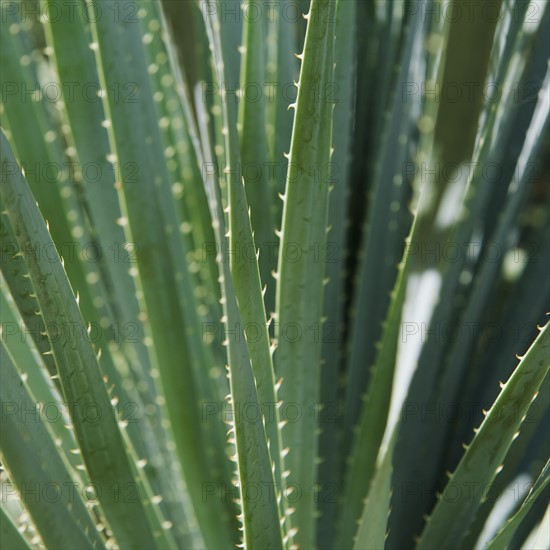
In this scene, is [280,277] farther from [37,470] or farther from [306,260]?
[37,470]

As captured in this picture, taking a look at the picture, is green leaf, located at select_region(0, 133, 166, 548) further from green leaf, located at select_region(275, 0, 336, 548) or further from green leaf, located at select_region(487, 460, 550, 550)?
green leaf, located at select_region(487, 460, 550, 550)

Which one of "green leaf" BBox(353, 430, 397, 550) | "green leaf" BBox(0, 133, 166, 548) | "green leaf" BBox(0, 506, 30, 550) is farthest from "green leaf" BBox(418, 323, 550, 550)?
"green leaf" BBox(0, 506, 30, 550)

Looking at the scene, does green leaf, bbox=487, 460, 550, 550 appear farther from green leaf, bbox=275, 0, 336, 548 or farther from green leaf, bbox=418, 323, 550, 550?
green leaf, bbox=275, 0, 336, 548

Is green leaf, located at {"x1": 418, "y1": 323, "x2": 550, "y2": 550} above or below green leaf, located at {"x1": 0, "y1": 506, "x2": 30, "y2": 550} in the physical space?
below

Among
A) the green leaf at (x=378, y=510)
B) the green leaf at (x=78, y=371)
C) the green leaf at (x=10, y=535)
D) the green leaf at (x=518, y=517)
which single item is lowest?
the green leaf at (x=518, y=517)

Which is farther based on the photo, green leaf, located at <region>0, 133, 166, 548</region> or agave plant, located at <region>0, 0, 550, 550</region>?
agave plant, located at <region>0, 0, 550, 550</region>

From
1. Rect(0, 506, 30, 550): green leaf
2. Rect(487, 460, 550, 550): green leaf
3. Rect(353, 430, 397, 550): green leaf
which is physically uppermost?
Rect(0, 506, 30, 550): green leaf

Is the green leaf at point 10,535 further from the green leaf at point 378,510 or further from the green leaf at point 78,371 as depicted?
the green leaf at point 378,510

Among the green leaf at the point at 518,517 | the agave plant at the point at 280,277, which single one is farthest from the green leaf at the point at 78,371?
the green leaf at the point at 518,517

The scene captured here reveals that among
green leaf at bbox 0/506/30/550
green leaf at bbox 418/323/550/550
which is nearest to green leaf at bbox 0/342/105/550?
green leaf at bbox 0/506/30/550
